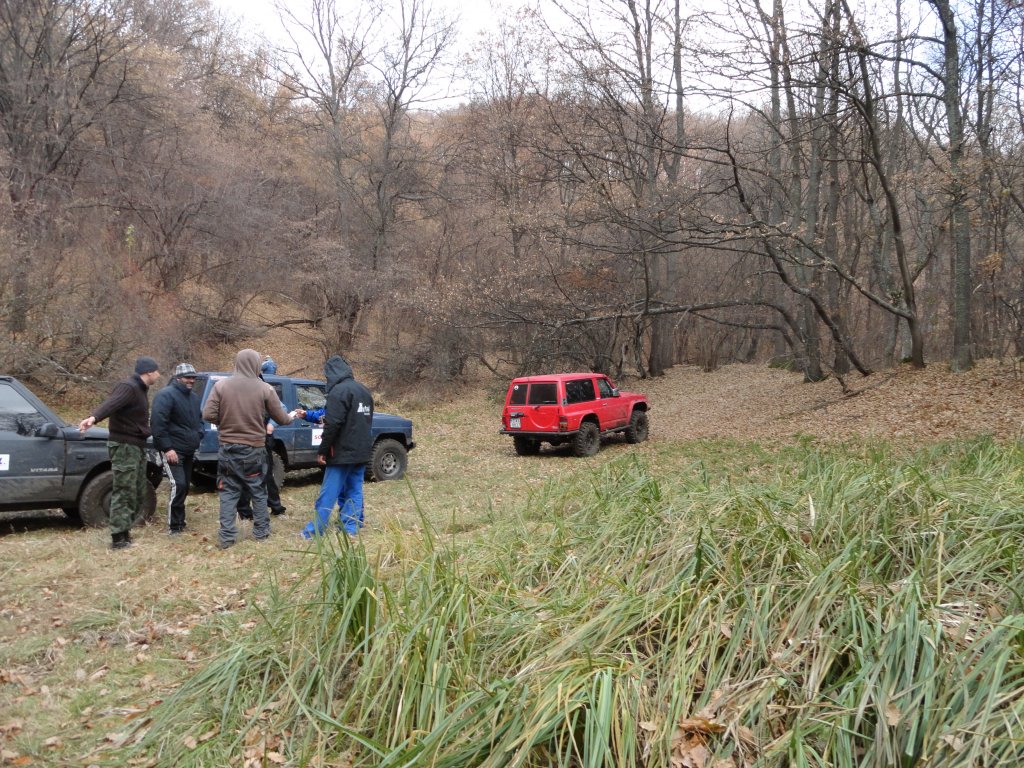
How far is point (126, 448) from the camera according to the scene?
6844 mm

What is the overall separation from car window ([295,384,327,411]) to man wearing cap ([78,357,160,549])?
374 centimetres

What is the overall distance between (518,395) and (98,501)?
8369 millimetres

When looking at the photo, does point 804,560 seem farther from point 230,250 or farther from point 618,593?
point 230,250

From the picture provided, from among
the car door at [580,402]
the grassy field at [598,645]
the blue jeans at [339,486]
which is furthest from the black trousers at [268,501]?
the car door at [580,402]

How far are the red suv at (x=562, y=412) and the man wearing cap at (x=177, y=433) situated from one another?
7608 millimetres

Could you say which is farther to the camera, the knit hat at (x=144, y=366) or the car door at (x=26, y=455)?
the car door at (x=26, y=455)

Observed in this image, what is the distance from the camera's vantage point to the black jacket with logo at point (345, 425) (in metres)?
7.02

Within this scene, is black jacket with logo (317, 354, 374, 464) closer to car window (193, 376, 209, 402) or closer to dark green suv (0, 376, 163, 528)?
dark green suv (0, 376, 163, 528)

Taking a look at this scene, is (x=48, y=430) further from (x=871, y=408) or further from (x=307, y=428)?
(x=871, y=408)

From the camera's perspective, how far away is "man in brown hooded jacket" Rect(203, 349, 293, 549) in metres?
6.90

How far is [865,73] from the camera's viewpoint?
1418 centimetres

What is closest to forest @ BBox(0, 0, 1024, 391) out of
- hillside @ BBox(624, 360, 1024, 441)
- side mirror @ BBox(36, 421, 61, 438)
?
hillside @ BBox(624, 360, 1024, 441)

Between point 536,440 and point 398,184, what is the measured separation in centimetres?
1801

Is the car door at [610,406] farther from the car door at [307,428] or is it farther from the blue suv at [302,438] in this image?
the car door at [307,428]
